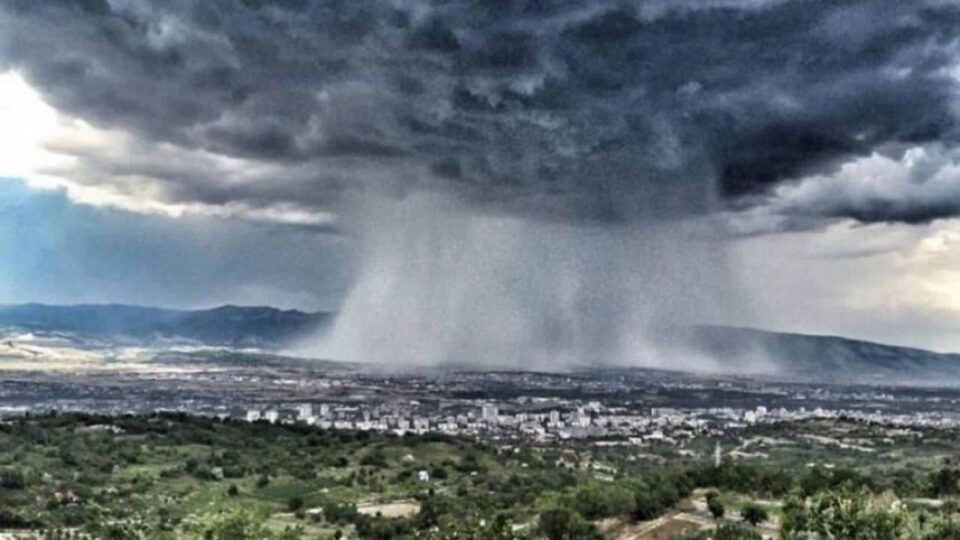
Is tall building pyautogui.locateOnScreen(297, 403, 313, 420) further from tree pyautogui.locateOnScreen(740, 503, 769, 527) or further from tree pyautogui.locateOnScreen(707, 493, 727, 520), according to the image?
tree pyautogui.locateOnScreen(740, 503, 769, 527)

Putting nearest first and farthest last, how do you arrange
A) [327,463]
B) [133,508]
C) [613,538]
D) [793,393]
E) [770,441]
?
[613,538], [133,508], [327,463], [770,441], [793,393]

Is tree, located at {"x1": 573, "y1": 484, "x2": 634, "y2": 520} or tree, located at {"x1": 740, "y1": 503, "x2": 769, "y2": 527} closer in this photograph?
tree, located at {"x1": 740, "y1": 503, "x2": 769, "y2": 527}

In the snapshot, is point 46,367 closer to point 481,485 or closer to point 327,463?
point 327,463

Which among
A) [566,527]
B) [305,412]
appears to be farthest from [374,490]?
[305,412]

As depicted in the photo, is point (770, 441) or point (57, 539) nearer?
point (57, 539)

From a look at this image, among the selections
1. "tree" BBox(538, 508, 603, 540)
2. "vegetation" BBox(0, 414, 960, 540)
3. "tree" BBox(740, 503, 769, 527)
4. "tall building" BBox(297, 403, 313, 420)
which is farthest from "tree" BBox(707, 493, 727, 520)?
"tall building" BBox(297, 403, 313, 420)

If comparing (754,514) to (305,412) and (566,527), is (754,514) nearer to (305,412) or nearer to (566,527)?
(566,527)

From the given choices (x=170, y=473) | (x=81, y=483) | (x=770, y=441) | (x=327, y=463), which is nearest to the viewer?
(x=81, y=483)

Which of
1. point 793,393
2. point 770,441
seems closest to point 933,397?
point 793,393
